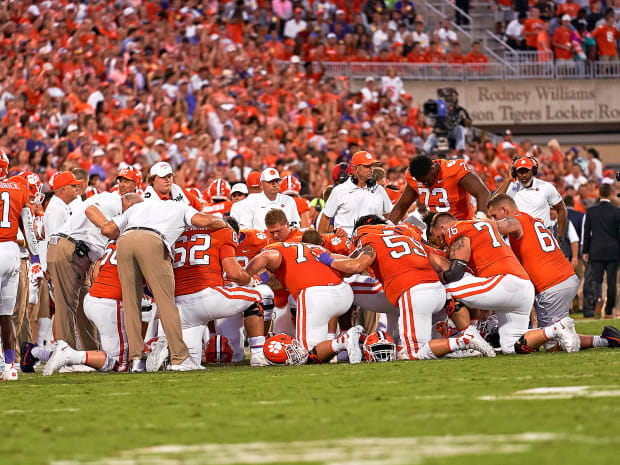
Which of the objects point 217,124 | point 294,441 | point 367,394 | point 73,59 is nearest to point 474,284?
point 367,394

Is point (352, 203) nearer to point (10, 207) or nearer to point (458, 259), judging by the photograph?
point (458, 259)

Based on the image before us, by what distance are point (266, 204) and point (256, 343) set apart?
3840mm

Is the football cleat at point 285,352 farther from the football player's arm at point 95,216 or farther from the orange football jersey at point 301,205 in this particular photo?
the orange football jersey at point 301,205

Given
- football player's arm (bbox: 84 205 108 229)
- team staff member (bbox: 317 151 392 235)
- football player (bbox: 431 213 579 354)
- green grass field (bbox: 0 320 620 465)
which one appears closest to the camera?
green grass field (bbox: 0 320 620 465)

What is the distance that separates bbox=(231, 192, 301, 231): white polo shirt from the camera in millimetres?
13891

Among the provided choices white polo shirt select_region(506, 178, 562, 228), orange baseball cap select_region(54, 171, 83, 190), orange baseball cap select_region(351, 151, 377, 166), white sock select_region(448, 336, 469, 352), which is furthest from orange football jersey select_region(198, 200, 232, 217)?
white sock select_region(448, 336, 469, 352)

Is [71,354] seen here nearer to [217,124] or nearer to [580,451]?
[580,451]

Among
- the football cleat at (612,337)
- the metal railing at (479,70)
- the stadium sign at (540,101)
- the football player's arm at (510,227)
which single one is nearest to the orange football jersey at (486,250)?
the football player's arm at (510,227)

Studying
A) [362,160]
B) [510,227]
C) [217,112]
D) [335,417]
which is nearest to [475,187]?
[510,227]

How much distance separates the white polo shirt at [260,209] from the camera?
45.6ft

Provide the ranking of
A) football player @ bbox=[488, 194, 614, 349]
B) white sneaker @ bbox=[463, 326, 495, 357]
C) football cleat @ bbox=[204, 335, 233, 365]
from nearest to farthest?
1. white sneaker @ bbox=[463, 326, 495, 357]
2. football player @ bbox=[488, 194, 614, 349]
3. football cleat @ bbox=[204, 335, 233, 365]

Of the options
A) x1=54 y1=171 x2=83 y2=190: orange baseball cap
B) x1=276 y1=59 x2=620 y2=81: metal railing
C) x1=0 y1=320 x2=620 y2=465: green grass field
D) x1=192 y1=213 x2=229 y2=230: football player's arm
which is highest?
x1=276 y1=59 x2=620 y2=81: metal railing

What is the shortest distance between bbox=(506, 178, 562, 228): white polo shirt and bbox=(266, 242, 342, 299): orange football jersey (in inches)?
122

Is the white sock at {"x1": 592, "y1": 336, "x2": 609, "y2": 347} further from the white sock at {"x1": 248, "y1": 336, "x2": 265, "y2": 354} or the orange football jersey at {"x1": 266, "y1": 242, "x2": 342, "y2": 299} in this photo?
the white sock at {"x1": 248, "y1": 336, "x2": 265, "y2": 354}
